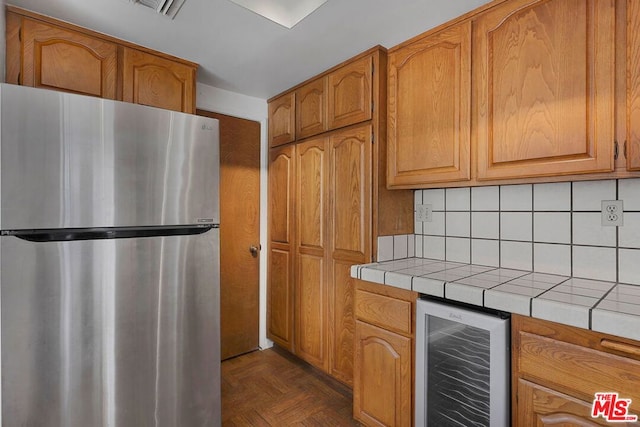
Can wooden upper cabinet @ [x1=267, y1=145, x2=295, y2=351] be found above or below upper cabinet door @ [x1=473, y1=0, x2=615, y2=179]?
below

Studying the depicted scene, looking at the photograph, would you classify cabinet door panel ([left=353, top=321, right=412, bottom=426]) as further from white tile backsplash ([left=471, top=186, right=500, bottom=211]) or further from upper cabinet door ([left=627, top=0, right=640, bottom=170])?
upper cabinet door ([left=627, top=0, right=640, bottom=170])

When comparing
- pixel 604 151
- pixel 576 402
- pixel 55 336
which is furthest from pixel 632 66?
pixel 55 336

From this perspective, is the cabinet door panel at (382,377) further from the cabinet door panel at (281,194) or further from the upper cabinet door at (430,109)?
the cabinet door panel at (281,194)

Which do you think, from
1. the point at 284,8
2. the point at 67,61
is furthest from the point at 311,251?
the point at 67,61

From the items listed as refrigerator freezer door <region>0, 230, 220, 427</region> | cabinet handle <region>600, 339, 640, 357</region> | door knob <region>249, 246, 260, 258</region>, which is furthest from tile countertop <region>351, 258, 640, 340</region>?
door knob <region>249, 246, 260, 258</region>

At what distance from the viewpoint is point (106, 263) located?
126 cm

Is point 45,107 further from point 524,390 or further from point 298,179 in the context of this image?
point 524,390

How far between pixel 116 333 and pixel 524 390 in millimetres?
1575

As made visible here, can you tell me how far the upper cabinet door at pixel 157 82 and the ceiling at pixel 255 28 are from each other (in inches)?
3.1

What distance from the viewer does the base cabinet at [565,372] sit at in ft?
3.13

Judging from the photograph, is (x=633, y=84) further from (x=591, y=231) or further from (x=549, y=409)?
(x=549, y=409)

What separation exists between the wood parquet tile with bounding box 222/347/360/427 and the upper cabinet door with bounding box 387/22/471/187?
144 centimetres

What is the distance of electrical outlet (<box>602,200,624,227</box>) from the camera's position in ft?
4.53

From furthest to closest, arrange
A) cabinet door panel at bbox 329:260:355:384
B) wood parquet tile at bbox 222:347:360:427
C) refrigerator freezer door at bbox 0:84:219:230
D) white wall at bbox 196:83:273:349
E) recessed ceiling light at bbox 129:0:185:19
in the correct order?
white wall at bbox 196:83:273:349 < cabinet door panel at bbox 329:260:355:384 < wood parquet tile at bbox 222:347:360:427 < recessed ceiling light at bbox 129:0:185:19 < refrigerator freezer door at bbox 0:84:219:230
